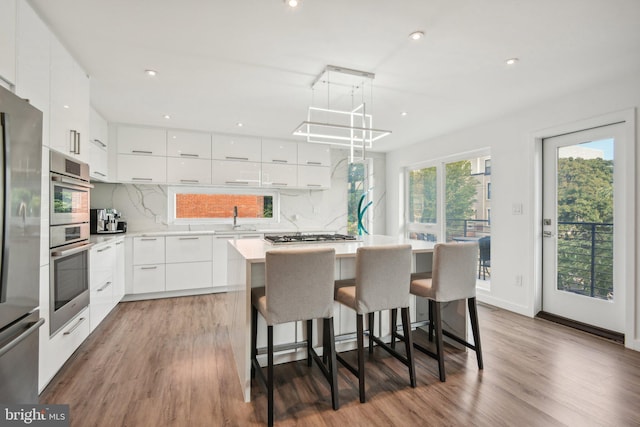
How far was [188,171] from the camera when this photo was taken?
452 centimetres

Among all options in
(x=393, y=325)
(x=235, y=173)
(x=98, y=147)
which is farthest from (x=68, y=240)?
(x=235, y=173)

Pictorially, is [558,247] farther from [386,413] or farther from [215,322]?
[215,322]

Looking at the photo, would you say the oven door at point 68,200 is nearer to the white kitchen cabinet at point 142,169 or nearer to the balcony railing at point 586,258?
the white kitchen cabinet at point 142,169

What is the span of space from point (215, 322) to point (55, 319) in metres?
1.51

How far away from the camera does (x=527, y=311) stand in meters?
3.52

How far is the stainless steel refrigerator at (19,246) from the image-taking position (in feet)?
4.28

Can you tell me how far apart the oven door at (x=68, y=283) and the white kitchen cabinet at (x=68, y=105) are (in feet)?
2.36

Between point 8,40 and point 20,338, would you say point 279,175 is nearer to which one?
point 8,40

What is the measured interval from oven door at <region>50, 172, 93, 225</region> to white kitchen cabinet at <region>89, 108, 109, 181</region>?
1.05m

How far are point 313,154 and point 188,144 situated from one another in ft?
6.34

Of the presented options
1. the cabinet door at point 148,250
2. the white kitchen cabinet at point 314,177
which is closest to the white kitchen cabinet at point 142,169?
the cabinet door at point 148,250

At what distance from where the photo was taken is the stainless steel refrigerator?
131 centimetres

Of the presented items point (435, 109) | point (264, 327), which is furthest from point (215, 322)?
point (435, 109)

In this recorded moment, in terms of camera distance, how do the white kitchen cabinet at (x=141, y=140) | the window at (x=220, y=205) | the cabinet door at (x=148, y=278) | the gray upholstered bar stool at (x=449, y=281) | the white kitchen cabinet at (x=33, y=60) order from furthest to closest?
the window at (x=220, y=205)
the white kitchen cabinet at (x=141, y=140)
the cabinet door at (x=148, y=278)
the gray upholstered bar stool at (x=449, y=281)
the white kitchen cabinet at (x=33, y=60)
